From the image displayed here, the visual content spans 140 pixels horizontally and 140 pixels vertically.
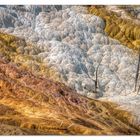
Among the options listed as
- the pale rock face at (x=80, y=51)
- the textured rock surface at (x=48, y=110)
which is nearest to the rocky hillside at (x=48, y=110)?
the textured rock surface at (x=48, y=110)

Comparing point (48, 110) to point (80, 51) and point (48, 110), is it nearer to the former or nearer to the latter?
point (48, 110)

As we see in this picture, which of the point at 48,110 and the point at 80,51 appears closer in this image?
the point at 48,110

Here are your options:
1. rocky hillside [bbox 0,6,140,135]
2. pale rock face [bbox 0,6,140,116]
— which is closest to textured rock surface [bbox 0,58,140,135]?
rocky hillside [bbox 0,6,140,135]

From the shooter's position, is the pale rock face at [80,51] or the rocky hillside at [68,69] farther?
the pale rock face at [80,51]

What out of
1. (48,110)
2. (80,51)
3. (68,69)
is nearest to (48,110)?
(48,110)

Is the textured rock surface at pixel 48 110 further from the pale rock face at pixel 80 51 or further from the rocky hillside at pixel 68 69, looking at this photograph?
the pale rock face at pixel 80 51

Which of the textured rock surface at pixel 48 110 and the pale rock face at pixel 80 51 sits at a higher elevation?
the pale rock face at pixel 80 51

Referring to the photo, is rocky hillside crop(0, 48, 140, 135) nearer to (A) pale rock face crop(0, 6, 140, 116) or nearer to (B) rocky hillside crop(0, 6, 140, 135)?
(B) rocky hillside crop(0, 6, 140, 135)
